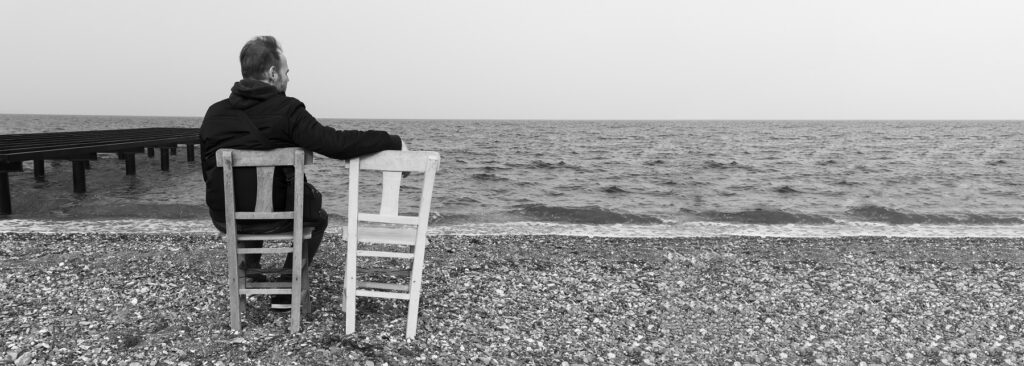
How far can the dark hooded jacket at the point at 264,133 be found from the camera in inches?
157

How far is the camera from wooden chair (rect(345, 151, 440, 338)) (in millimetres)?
4051

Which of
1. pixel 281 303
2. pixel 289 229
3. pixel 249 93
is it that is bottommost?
pixel 281 303

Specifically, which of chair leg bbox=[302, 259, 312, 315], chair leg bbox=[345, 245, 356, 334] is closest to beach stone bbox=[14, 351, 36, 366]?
chair leg bbox=[302, 259, 312, 315]

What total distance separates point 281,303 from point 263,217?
1178mm

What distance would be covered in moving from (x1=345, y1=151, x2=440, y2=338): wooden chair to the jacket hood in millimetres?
703

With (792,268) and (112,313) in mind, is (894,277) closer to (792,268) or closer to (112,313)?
(792,268)

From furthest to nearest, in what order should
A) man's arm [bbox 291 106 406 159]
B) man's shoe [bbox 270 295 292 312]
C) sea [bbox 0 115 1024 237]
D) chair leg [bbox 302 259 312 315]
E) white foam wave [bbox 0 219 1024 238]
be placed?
1. sea [bbox 0 115 1024 237]
2. white foam wave [bbox 0 219 1024 238]
3. man's shoe [bbox 270 295 292 312]
4. chair leg [bbox 302 259 312 315]
5. man's arm [bbox 291 106 406 159]

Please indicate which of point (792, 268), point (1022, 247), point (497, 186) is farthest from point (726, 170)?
point (792, 268)

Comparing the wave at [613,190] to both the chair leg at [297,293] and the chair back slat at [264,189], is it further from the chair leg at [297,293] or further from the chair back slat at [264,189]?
the chair back slat at [264,189]

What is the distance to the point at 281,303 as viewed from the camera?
505 cm

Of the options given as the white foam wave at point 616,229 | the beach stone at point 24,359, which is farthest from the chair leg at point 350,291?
the white foam wave at point 616,229

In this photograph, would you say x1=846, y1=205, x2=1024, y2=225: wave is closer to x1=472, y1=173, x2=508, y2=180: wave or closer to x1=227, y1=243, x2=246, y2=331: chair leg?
x1=472, y1=173, x2=508, y2=180: wave

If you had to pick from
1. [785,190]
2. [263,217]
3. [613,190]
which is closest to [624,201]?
[613,190]

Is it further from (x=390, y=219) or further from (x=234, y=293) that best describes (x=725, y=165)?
(x=234, y=293)
